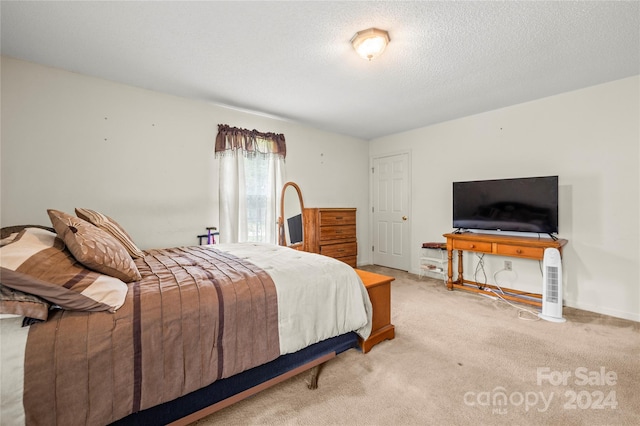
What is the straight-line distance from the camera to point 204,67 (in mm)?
2521

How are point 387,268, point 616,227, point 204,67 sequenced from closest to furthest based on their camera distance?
point 204,67 → point 616,227 → point 387,268

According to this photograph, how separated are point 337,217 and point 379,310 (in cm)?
212

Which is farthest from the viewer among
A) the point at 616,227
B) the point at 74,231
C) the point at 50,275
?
the point at 616,227

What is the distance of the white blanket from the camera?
161 cm

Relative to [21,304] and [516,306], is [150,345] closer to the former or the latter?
[21,304]

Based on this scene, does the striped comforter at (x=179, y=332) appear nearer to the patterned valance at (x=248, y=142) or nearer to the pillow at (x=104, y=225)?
the pillow at (x=104, y=225)

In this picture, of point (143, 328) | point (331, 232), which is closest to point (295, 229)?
point (331, 232)

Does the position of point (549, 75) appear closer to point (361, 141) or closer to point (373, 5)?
point (373, 5)

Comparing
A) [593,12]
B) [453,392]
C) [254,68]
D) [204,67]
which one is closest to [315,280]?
[453,392]

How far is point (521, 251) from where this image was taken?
303 centimetres

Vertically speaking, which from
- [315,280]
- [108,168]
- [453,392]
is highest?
[108,168]

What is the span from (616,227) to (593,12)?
7.07 ft

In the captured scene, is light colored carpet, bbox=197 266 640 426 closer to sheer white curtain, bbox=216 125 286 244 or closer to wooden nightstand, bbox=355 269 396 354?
wooden nightstand, bbox=355 269 396 354

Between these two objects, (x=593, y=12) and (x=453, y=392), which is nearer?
(x=453, y=392)
